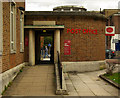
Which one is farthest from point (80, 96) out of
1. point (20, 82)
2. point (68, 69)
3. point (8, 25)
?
point (68, 69)

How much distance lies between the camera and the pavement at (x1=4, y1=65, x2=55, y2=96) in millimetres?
8350

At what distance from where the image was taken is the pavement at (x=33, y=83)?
8350mm

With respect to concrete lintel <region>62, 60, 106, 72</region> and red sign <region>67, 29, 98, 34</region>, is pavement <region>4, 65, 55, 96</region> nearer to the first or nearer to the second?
concrete lintel <region>62, 60, 106, 72</region>

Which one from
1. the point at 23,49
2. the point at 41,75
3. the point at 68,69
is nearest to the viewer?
the point at 41,75

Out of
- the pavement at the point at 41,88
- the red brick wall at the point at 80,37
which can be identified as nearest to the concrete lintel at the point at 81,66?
the red brick wall at the point at 80,37

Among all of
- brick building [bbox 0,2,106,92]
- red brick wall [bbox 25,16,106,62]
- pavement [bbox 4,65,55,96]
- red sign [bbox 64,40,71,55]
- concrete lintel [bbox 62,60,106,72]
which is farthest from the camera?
concrete lintel [bbox 62,60,106,72]

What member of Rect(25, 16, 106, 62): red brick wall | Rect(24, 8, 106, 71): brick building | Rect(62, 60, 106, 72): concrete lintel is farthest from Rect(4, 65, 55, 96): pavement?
Rect(25, 16, 106, 62): red brick wall

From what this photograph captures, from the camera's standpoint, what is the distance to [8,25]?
942 cm

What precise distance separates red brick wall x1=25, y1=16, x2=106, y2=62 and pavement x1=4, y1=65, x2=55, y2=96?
315cm

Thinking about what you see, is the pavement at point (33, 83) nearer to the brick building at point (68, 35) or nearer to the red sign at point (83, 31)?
the brick building at point (68, 35)

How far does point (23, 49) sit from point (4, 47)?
5.02m

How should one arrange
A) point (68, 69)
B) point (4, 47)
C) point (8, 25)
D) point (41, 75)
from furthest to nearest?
1. point (68, 69)
2. point (41, 75)
3. point (8, 25)
4. point (4, 47)

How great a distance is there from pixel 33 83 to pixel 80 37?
6410 millimetres

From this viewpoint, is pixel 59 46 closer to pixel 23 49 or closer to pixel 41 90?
pixel 23 49
